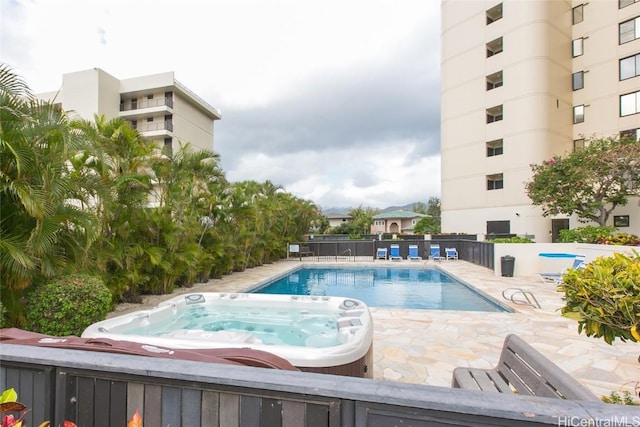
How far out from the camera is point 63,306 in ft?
14.8

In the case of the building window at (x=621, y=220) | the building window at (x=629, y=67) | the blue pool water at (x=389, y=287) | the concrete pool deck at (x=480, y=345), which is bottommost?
the blue pool water at (x=389, y=287)

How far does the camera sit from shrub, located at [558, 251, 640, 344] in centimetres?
186

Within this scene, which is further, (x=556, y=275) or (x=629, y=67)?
(x=629, y=67)

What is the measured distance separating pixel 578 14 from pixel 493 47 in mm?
4996

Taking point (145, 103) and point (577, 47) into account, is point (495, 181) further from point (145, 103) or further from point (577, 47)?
point (145, 103)

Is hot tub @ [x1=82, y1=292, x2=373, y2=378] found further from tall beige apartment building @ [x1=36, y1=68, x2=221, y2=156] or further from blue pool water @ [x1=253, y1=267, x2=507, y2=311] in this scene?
tall beige apartment building @ [x1=36, y1=68, x2=221, y2=156]

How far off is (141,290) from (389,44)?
1176 cm

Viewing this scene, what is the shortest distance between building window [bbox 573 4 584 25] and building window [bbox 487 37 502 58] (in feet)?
14.6

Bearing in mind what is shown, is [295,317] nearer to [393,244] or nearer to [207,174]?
[207,174]

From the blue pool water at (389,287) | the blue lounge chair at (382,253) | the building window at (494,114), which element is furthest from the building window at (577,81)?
the blue lounge chair at (382,253)

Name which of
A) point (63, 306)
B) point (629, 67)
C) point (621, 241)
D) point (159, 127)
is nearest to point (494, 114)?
point (629, 67)

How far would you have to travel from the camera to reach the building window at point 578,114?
1980cm

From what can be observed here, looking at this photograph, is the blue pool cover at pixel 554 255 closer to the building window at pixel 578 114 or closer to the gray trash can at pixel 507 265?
the gray trash can at pixel 507 265

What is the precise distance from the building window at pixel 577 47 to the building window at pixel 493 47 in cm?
421
